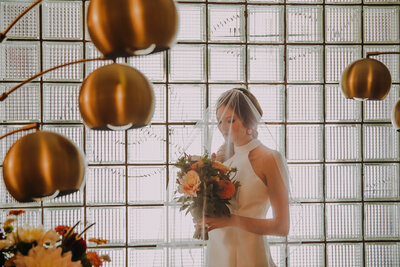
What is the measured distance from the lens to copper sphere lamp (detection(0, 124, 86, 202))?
928 millimetres

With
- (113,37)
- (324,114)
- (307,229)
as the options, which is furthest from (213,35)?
(113,37)

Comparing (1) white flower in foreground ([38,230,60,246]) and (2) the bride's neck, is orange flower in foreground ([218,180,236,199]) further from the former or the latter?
(1) white flower in foreground ([38,230,60,246])

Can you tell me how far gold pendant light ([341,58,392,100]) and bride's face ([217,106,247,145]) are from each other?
0.58 m

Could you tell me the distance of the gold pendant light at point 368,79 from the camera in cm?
209

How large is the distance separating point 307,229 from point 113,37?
2777 millimetres

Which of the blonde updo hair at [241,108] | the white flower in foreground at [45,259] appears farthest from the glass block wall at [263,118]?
the white flower in foreground at [45,259]

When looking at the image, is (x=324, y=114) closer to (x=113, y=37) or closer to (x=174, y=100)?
(x=174, y=100)

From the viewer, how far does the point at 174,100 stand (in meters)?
3.29

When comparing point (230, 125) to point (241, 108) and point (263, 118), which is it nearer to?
point (241, 108)

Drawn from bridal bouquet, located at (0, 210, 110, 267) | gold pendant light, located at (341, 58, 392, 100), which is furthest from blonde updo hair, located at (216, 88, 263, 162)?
bridal bouquet, located at (0, 210, 110, 267)

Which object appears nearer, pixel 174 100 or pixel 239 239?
pixel 239 239

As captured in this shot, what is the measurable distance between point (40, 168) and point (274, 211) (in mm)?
1515

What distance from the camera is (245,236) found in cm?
221

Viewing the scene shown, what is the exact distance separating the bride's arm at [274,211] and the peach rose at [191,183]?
187 millimetres
